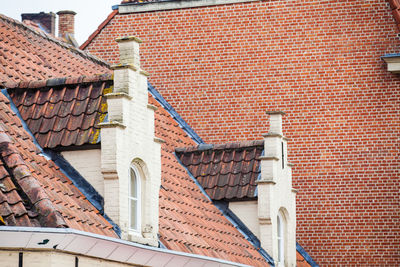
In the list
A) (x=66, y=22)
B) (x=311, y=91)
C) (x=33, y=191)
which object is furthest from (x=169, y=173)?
(x=66, y=22)

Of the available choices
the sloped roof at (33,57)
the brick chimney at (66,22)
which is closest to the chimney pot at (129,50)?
the sloped roof at (33,57)

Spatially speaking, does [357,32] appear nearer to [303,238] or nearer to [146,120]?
[303,238]

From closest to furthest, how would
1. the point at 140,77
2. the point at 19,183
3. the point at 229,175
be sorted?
the point at 19,183
the point at 140,77
the point at 229,175

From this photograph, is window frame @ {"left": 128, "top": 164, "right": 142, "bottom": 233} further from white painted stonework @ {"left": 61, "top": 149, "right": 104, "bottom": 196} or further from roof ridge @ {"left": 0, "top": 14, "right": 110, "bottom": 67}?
roof ridge @ {"left": 0, "top": 14, "right": 110, "bottom": 67}

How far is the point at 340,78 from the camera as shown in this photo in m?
24.0

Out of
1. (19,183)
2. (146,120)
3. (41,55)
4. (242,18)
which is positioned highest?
(242,18)

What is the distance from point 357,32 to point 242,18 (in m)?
2.63

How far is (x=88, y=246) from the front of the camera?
13.3 metres

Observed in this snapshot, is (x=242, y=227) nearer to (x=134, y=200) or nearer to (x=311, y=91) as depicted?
(x=311, y=91)

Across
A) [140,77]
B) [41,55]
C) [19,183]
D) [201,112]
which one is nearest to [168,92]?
[201,112]

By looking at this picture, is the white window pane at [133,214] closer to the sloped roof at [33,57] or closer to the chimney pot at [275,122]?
the sloped roof at [33,57]

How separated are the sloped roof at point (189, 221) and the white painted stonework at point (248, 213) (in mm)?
338

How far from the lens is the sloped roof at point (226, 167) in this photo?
21297mm

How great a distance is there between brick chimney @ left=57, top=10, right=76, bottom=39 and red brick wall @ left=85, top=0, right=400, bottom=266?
2403mm
